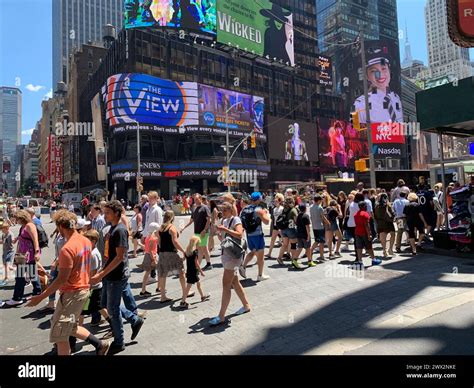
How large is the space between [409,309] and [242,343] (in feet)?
9.39

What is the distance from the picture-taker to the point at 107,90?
4653 centimetres

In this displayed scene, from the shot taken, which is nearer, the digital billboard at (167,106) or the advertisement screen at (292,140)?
the digital billboard at (167,106)

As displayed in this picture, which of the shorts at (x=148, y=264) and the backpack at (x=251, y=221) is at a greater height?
the backpack at (x=251, y=221)

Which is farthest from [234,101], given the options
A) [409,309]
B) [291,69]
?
[409,309]

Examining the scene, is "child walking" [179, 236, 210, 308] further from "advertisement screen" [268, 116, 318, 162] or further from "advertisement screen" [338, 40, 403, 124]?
"advertisement screen" [338, 40, 403, 124]

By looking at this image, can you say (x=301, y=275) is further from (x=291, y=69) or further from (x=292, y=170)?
(x=291, y=69)

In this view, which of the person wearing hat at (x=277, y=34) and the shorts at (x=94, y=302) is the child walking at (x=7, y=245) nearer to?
the shorts at (x=94, y=302)

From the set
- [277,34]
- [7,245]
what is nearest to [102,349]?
[7,245]

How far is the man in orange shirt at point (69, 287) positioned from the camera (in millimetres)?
3842

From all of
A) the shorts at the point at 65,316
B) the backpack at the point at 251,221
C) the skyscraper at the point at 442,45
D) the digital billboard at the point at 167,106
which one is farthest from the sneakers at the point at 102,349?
the digital billboard at the point at 167,106

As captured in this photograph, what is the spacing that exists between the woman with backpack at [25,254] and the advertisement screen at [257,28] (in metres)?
55.0

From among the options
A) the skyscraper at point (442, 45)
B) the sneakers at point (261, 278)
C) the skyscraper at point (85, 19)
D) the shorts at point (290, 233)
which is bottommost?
the sneakers at point (261, 278)
